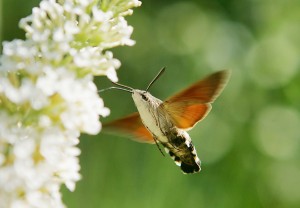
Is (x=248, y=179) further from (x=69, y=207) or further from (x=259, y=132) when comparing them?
(x=69, y=207)

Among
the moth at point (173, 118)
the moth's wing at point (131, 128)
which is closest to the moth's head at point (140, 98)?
the moth at point (173, 118)

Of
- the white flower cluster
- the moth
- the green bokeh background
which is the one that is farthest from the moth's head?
the green bokeh background

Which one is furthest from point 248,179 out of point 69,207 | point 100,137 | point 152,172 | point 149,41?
point 149,41

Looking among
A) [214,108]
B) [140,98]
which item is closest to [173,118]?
[140,98]

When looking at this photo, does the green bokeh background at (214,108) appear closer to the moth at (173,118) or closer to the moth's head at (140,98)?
the moth at (173,118)

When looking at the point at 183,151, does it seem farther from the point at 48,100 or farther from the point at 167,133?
the point at 48,100

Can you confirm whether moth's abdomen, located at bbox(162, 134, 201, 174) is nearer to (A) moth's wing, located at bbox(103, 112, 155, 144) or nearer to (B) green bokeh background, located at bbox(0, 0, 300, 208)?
(A) moth's wing, located at bbox(103, 112, 155, 144)
